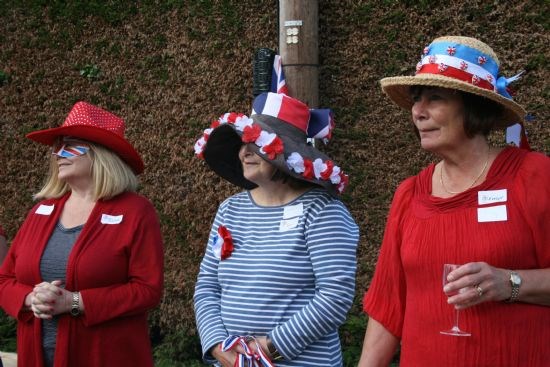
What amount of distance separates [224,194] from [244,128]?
240 cm

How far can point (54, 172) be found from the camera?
13.8 feet

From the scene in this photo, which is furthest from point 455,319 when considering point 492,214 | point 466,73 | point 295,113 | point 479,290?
point 295,113

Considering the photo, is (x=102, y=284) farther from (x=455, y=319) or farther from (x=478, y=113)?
(x=478, y=113)

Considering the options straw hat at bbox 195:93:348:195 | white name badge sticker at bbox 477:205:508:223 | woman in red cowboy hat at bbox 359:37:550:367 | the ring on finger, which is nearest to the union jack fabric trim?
straw hat at bbox 195:93:348:195

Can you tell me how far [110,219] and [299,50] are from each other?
1619 mm

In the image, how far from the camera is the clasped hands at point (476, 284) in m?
2.38

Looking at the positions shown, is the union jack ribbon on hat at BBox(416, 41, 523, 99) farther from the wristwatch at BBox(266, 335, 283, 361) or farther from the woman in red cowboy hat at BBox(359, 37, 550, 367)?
the wristwatch at BBox(266, 335, 283, 361)

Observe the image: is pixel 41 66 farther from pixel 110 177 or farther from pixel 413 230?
pixel 413 230

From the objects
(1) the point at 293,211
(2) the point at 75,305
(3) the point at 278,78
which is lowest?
(2) the point at 75,305

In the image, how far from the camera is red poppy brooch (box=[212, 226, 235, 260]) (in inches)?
135

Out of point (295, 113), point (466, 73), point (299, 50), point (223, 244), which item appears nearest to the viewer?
point (466, 73)

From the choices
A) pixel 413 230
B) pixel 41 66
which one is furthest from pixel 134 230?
pixel 41 66

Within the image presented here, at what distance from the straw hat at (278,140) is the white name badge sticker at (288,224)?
196mm

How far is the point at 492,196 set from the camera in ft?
8.46
